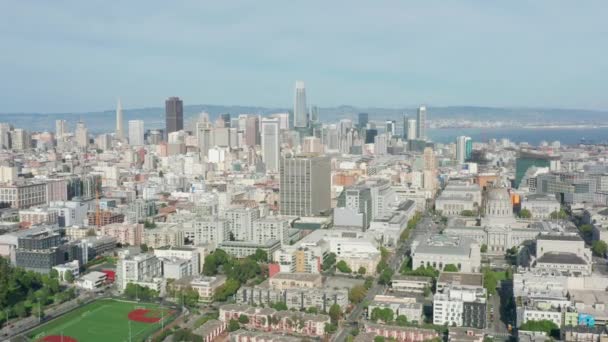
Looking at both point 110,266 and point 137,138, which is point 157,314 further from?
point 137,138

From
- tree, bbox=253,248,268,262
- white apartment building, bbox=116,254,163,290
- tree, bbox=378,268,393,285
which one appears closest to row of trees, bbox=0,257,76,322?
white apartment building, bbox=116,254,163,290

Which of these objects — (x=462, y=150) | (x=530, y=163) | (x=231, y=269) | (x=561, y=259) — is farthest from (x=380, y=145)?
(x=231, y=269)

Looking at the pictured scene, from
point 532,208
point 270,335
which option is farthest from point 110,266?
point 532,208

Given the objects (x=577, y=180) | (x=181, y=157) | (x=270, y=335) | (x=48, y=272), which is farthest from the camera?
(x=181, y=157)

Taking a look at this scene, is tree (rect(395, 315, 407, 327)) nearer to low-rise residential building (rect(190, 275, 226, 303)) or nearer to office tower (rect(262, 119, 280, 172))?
low-rise residential building (rect(190, 275, 226, 303))

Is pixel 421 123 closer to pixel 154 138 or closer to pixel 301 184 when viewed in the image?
pixel 154 138

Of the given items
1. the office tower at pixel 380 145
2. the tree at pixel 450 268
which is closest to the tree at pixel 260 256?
the tree at pixel 450 268
